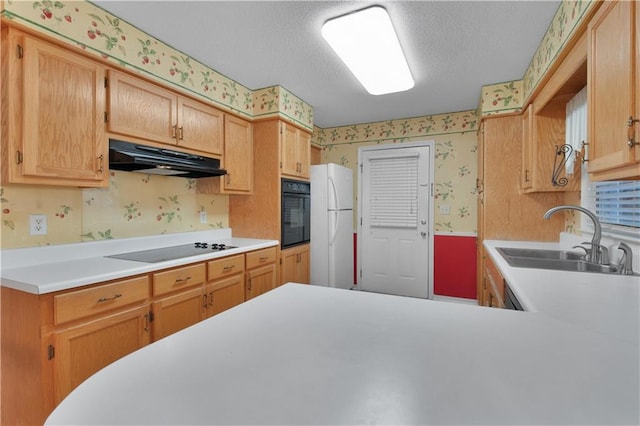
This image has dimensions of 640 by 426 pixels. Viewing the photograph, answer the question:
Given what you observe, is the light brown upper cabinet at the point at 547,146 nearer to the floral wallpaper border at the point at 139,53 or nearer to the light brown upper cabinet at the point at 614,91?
the light brown upper cabinet at the point at 614,91

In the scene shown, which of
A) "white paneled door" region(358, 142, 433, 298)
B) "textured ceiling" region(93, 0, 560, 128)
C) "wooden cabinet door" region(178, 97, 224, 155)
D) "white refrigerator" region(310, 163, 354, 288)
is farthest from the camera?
"white paneled door" region(358, 142, 433, 298)

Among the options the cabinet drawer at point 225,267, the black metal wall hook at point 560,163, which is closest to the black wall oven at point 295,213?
the cabinet drawer at point 225,267

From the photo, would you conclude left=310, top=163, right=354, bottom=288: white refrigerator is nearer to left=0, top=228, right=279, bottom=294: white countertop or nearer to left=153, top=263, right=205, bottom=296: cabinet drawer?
left=0, top=228, right=279, bottom=294: white countertop

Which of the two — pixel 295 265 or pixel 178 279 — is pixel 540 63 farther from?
pixel 178 279

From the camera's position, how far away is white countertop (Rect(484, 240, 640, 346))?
84 cm

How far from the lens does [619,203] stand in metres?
1.77

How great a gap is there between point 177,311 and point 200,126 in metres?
1.48

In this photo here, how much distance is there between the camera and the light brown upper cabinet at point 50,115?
1.52 metres

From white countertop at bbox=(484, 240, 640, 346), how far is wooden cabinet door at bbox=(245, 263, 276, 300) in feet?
6.23

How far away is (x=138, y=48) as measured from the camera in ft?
6.86

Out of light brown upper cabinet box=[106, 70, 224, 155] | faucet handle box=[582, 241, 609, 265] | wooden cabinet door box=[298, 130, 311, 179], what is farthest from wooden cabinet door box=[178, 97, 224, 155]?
faucet handle box=[582, 241, 609, 265]

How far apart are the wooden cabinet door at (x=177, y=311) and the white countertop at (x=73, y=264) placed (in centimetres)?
22

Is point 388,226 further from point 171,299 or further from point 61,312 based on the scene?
point 61,312

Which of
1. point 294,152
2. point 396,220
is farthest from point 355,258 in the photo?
point 294,152
